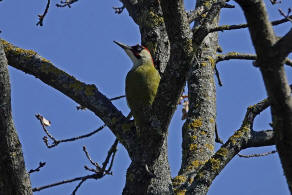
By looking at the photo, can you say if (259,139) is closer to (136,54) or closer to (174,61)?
(174,61)

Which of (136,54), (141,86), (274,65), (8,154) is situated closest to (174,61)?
(274,65)

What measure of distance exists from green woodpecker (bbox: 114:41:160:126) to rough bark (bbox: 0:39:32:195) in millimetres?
1510

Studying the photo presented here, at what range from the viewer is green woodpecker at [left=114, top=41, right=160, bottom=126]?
18.2 feet

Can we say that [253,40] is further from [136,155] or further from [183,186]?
[183,186]

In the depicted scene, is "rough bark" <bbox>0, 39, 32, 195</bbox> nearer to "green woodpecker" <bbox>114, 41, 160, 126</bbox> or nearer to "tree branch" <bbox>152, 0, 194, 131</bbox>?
"tree branch" <bbox>152, 0, 194, 131</bbox>

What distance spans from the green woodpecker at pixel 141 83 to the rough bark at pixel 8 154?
1.51 m

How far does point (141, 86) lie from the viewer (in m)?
5.88

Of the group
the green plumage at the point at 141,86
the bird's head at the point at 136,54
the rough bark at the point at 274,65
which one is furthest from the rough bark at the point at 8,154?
the bird's head at the point at 136,54

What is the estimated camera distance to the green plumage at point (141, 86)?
557 cm

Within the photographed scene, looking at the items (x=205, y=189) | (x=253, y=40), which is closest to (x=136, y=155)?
(x=205, y=189)

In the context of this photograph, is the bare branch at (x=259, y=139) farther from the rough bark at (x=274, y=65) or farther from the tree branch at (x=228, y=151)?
the rough bark at (x=274, y=65)

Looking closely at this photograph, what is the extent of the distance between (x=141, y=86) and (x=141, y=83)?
9 cm

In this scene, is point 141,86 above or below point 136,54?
below

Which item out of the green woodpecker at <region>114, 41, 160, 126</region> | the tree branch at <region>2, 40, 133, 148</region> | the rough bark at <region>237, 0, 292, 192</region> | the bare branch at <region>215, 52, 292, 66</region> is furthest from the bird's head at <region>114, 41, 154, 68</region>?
the rough bark at <region>237, 0, 292, 192</region>
